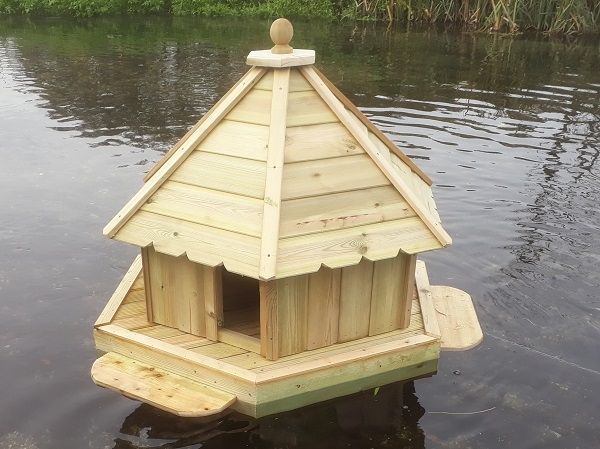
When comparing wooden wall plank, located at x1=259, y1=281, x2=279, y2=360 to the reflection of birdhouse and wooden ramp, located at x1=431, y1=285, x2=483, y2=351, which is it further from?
wooden ramp, located at x1=431, y1=285, x2=483, y2=351

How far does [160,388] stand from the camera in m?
4.43

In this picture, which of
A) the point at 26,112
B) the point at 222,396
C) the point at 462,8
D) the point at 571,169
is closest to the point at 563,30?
the point at 462,8

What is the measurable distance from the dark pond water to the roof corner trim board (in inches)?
72.2

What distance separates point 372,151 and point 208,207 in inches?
48.4

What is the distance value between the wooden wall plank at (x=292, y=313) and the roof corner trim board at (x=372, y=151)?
0.93 metres

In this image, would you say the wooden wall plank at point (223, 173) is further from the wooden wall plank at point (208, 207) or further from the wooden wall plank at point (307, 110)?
the wooden wall plank at point (307, 110)

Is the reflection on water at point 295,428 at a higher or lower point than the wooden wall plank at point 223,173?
lower

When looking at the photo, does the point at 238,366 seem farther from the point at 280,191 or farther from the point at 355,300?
the point at 280,191

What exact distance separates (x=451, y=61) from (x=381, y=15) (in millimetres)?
10910

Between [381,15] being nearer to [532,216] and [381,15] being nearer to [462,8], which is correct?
[462,8]

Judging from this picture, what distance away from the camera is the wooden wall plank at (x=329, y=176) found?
4.27m

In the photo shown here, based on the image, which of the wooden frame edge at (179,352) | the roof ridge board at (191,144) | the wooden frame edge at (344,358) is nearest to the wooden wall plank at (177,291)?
the wooden frame edge at (179,352)

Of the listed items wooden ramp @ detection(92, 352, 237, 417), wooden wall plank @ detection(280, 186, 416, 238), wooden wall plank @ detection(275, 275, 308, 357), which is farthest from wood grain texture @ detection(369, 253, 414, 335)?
wooden ramp @ detection(92, 352, 237, 417)

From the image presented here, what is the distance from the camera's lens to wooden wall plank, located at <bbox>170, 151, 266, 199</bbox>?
428 cm
